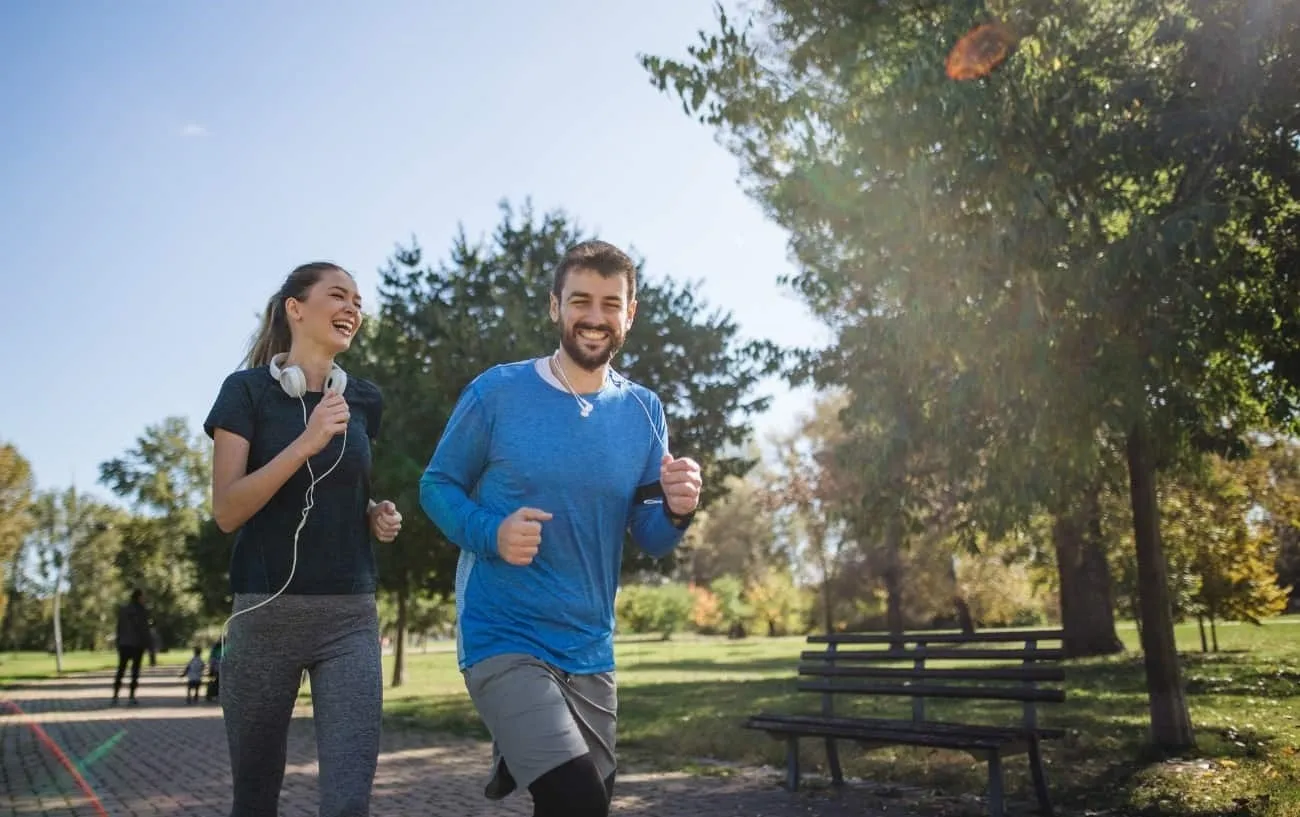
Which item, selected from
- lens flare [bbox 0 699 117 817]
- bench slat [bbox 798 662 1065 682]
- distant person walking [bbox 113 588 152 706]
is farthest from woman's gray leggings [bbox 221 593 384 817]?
distant person walking [bbox 113 588 152 706]

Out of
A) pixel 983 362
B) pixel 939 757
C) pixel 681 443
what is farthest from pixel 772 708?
pixel 983 362

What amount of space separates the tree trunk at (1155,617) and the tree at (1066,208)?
24 millimetres

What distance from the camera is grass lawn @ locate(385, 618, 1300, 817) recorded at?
23.7 feet

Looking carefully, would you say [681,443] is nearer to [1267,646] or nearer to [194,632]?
[1267,646]

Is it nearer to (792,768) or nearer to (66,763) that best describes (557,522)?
(792,768)

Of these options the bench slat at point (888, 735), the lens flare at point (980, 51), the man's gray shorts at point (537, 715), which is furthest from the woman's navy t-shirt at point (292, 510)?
the lens flare at point (980, 51)

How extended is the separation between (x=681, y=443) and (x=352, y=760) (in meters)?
13.2

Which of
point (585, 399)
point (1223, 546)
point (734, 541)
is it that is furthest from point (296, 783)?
point (734, 541)

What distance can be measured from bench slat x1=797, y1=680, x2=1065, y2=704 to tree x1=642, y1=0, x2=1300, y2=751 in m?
2.03

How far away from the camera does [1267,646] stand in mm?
21109

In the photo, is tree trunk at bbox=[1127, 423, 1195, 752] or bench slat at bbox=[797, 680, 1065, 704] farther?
tree trunk at bbox=[1127, 423, 1195, 752]

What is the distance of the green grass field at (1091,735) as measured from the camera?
7203 millimetres

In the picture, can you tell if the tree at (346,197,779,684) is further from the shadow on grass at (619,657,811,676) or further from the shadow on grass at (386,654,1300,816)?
the shadow on grass at (619,657,811,676)

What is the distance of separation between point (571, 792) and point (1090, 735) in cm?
866
